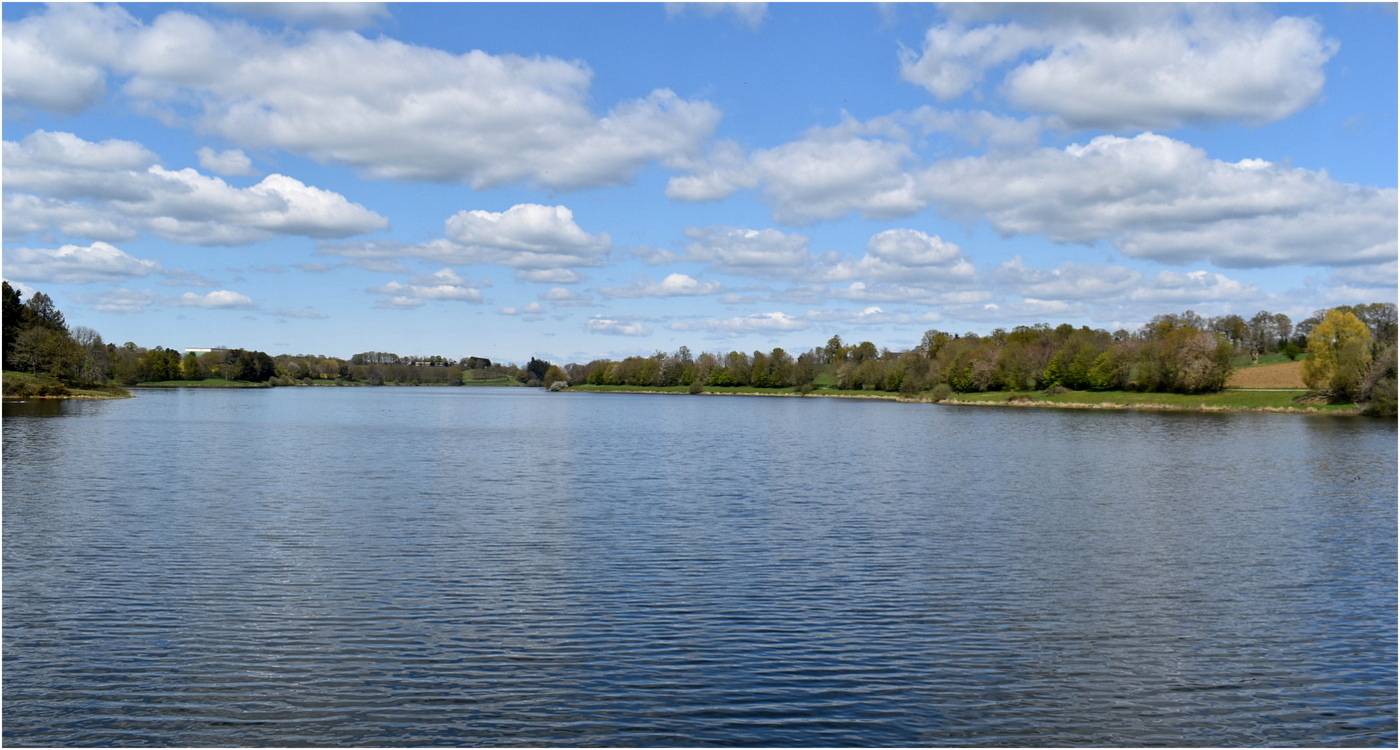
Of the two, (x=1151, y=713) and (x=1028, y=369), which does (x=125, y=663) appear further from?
(x=1028, y=369)

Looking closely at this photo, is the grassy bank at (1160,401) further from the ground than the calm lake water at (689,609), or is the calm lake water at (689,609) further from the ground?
the grassy bank at (1160,401)

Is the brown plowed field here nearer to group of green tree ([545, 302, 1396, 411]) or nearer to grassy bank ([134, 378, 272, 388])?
group of green tree ([545, 302, 1396, 411])

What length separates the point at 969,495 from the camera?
1175 inches

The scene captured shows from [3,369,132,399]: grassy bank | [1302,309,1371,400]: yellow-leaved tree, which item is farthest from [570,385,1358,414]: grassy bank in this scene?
[3,369,132,399]: grassy bank

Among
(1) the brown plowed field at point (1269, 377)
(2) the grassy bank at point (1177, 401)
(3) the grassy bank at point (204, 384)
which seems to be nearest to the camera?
(2) the grassy bank at point (1177, 401)

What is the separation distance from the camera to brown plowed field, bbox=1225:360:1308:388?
10781 cm

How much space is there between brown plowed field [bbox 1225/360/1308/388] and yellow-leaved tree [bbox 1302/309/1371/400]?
6.10m

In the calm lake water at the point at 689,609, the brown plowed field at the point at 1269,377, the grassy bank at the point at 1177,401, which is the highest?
the brown plowed field at the point at 1269,377

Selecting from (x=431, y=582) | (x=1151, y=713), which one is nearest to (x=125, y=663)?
(x=431, y=582)

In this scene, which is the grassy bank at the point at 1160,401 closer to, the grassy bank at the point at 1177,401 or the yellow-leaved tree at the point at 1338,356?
the grassy bank at the point at 1177,401

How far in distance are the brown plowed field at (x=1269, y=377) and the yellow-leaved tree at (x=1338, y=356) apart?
6.10 m

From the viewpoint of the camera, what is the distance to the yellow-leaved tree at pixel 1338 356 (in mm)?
87375

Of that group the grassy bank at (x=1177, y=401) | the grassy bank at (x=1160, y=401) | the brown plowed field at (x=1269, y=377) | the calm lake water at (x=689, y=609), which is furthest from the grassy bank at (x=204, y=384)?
the brown plowed field at (x=1269, y=377)

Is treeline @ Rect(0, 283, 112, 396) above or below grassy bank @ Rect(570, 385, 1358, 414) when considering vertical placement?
above
